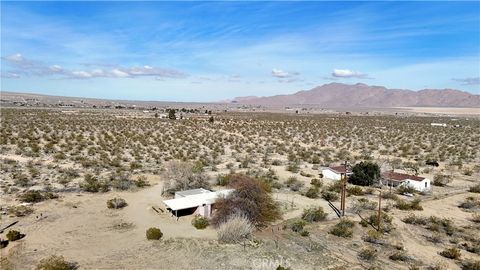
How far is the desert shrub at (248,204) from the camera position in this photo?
17906 mm

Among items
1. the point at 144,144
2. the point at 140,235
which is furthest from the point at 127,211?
the point at 144,144

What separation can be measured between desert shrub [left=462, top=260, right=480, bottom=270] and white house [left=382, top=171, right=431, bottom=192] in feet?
37.0

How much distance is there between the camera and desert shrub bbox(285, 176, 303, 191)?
25609mm

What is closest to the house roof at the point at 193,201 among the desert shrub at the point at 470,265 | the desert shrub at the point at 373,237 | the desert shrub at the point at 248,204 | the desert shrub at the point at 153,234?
the desert shrub at the point at 248,204

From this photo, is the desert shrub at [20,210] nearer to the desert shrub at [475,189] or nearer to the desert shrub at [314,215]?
the desert shrub at [314,215]

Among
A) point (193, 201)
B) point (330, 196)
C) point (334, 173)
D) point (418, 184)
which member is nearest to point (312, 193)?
point (330, 196)

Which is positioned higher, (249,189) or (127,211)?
(249,189)

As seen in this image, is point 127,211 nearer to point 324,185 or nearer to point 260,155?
point 324,185

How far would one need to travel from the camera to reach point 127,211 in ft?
66.2

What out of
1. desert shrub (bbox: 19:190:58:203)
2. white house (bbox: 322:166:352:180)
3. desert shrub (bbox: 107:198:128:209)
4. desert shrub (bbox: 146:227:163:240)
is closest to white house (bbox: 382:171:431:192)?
white house (bbox: 322:166:352:180)

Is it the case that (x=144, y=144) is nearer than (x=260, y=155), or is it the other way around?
(x=260, y=155)

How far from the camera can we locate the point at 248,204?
18.1m

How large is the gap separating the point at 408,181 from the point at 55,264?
2139cm

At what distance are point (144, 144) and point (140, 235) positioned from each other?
25.9m
